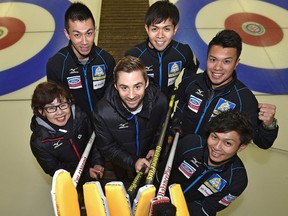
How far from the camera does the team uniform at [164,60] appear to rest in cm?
252

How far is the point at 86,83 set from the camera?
2.54 metres

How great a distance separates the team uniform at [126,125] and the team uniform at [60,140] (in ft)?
0.48

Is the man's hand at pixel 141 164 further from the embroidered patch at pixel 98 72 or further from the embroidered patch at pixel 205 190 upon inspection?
the embroidered patch at pixel 98 72

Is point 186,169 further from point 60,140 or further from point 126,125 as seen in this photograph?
point 60,140

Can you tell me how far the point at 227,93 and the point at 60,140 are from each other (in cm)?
124

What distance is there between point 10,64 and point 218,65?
3.22m

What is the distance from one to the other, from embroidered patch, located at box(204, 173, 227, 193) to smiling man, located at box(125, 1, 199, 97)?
37.2 inches

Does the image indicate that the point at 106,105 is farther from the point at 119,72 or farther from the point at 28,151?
the point at 28,151

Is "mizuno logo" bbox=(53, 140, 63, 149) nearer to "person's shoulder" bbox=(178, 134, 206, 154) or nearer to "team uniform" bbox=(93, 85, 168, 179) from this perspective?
"team uniform" bbox=(93, 85, 168, 179)

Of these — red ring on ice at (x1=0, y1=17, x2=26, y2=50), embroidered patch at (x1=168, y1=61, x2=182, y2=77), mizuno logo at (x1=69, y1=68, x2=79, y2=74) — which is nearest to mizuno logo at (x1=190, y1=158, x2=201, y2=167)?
embroidered patch at (x1=168, y1=61, x2=182, y2=77)

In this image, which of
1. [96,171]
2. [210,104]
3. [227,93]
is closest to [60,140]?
[96,171]

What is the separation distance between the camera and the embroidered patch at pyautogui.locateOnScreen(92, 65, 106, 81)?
2490mm

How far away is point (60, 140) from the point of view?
2113 mm

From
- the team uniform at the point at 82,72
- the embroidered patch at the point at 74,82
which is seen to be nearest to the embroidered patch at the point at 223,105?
the team uniform at the point at 82,72
